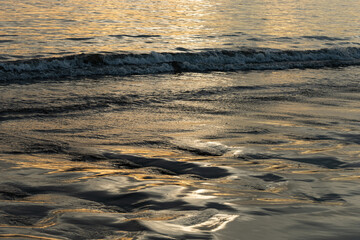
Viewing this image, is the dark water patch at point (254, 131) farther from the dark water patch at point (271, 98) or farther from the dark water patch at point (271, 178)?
the dark water patch at point (271, 98)

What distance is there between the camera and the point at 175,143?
20.0 ft

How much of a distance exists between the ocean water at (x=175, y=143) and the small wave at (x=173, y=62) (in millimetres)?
55

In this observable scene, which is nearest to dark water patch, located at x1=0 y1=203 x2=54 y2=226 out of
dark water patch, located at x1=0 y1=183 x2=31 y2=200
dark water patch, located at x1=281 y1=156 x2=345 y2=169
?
dark water patch, located at x1=0 y1=183 x2=31 y2=200

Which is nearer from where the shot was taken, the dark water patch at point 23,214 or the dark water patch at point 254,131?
the dark water patch at point 23,214

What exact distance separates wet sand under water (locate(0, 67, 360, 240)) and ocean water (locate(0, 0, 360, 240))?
0.02 metres

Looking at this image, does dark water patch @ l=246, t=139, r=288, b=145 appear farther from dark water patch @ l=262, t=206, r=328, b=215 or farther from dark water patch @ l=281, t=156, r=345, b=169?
dark water patch @ l=262, t=206, r=328, b=215

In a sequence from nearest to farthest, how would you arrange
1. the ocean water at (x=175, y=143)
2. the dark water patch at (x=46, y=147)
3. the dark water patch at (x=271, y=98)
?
the ocean water at (x=175, y=143), the dark water patch at (x=46, y=147), the dark water patch at (x=271, y=98)

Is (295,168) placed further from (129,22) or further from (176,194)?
(129,22)

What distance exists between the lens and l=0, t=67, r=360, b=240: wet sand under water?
3289 mm

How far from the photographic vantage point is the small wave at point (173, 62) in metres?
13.5

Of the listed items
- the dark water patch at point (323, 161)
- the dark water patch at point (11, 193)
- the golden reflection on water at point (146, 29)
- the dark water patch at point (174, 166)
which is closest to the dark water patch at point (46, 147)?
the dark water patch at point (174, 166)

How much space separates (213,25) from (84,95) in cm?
1584

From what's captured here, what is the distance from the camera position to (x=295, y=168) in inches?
190

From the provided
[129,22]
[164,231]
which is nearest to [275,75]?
[164,231]
